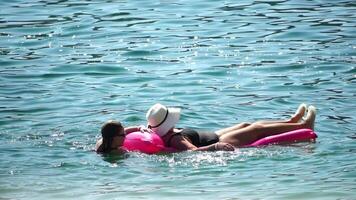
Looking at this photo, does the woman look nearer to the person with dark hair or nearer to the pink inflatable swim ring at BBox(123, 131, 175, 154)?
the pink inflatable swim ring at BBox(123, 131, 175, 154)

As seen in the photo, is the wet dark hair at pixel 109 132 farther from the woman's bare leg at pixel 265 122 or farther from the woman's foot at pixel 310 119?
the woman's foot at pixel 310 119

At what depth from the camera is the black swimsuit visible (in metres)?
12.4

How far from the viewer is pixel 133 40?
2020 cm

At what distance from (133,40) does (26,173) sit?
9060 millimetres

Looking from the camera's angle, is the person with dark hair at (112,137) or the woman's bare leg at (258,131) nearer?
the person with dark hair at (112,137)

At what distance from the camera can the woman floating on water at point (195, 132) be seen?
39.5ft

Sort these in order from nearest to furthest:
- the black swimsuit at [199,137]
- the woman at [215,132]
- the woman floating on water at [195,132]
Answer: the woman floating on water at [195,132]
the woman at [215,132]
the black swimsuit at [199,137]

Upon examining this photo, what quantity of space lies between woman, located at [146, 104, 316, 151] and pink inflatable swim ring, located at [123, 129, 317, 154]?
0.40 ft

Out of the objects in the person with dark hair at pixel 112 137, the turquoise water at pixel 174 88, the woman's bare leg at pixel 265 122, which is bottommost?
the turquoise water at pixel 174 88

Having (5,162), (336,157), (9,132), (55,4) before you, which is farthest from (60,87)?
(55,4)

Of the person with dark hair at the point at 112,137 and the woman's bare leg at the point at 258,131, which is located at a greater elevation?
the person with dark hair at the point at 112,137

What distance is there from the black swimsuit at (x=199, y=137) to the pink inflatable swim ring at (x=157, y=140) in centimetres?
40

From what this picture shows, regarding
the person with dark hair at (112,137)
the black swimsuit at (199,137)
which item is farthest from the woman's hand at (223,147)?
the person with dark hair at (112,137)

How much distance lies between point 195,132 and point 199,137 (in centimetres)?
10
